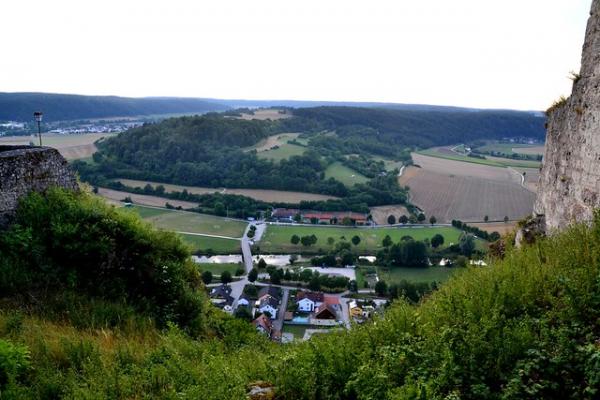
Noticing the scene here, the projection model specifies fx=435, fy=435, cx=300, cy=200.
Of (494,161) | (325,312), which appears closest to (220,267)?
(325,312)

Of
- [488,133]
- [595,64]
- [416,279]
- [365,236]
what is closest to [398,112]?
[488,133]

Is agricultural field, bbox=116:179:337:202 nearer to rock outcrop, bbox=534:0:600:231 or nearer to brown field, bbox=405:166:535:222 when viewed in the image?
brown field, bbox=405:166:535:222

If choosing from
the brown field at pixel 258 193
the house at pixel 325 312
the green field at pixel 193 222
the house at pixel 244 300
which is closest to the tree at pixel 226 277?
the house at pixel 244 300

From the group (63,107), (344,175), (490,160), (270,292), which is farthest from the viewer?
(63,107)

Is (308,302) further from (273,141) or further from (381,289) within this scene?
(273,141)

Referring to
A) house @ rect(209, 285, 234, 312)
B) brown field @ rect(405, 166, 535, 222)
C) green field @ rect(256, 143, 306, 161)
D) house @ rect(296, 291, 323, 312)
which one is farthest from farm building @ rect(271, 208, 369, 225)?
house @ rect(296, 291, 323, 312)

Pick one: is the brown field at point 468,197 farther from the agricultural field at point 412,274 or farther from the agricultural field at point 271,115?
the agricultural field at point 271,115

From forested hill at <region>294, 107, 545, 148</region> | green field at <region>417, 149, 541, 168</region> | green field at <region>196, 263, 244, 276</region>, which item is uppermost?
forested hill at <region>294, 107, 545, 148</region>
